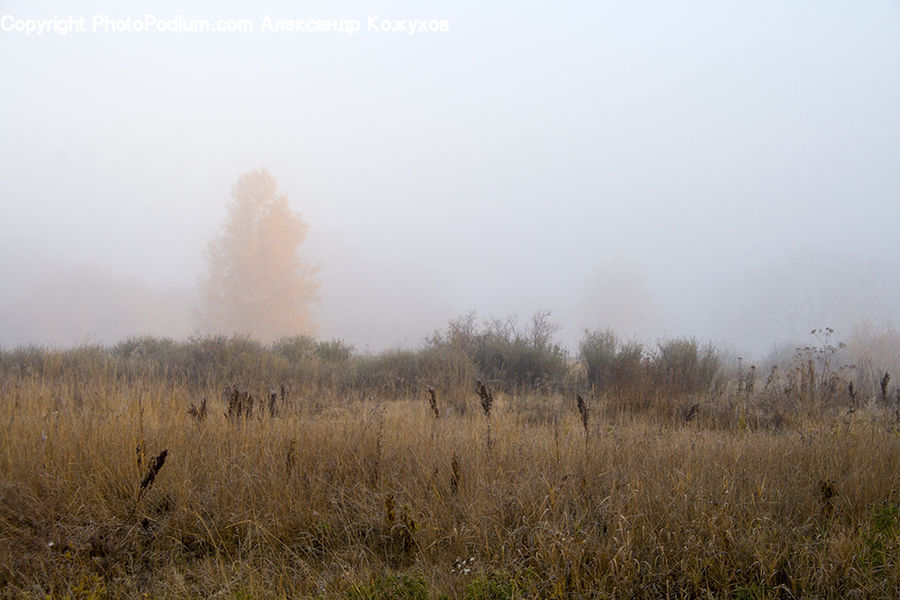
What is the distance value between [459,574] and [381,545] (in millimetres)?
695

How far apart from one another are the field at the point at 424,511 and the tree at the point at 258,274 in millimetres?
21510

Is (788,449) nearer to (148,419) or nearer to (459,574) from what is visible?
(459,574)

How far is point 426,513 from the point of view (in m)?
3.28

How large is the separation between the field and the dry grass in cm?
2

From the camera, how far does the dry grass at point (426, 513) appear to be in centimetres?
248

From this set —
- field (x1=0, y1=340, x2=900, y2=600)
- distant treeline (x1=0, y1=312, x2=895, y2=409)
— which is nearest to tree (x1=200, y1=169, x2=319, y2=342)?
distant treeline (x1=0, y1=312, x2=895, y2=409)

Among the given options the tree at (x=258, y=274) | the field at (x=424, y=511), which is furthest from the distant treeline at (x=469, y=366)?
the tree at (x=258, y=274)

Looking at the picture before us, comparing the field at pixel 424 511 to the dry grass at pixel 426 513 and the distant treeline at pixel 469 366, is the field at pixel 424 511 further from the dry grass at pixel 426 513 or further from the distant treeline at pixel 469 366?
the distant treeline at pixel 469 366

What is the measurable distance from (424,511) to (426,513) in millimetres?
23

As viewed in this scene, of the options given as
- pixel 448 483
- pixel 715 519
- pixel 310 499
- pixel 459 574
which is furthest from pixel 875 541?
pixel 310 499

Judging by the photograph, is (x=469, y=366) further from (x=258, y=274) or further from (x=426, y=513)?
(x=258, y=274)

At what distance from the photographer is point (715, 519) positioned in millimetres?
2684

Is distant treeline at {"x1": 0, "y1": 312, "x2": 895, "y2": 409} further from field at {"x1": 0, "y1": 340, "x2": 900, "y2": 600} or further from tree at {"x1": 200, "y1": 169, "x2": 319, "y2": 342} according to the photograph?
tree at {"x1": 200, "y1": 169, "x2": 319, "y2": 342}

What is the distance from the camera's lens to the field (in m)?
2.48
